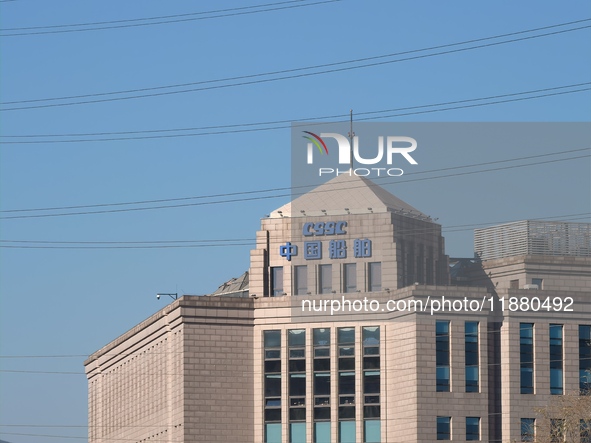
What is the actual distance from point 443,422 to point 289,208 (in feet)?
82.2

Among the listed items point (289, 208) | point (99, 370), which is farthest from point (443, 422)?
point (99, 370)

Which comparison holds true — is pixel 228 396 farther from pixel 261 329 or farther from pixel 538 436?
pixel 538 436

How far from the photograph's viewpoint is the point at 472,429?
128 metres

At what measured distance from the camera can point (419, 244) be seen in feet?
449

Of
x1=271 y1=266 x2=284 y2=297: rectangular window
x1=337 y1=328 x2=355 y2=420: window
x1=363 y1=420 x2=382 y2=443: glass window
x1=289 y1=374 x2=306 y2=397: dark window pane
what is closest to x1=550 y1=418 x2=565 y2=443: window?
x1=363 y1=420 x2=382 y2=443: glass window

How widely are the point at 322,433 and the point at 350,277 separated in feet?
44.3

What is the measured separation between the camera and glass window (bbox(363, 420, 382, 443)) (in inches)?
5143

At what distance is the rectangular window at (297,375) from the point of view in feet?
439

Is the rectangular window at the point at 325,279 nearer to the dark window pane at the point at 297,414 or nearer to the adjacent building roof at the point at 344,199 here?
the adjacent building roof at the point at 344,199

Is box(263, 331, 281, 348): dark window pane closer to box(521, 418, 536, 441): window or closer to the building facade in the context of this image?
the building facade

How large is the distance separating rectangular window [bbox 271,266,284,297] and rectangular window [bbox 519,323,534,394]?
21.3m

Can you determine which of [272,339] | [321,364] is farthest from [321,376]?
[272,339]

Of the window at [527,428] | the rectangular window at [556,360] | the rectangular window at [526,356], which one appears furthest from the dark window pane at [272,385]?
the rectangular window at [556,360]

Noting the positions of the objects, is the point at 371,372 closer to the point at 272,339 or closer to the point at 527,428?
the point at 272,339
